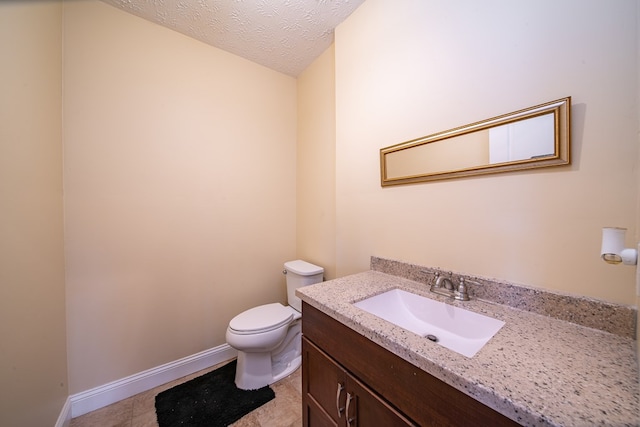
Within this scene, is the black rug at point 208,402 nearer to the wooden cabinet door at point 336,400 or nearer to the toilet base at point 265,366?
the toilet base at point 265,366

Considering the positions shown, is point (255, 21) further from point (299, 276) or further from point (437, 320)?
point (437, 320)

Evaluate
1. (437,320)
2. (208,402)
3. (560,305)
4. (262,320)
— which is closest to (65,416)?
(208,402)

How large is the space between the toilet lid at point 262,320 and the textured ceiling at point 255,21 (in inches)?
81.6

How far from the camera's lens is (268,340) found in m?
1.50

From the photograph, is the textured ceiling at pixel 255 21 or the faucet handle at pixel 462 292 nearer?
the faucet handle at pixel 462 292

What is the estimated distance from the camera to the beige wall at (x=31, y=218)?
2.85ft

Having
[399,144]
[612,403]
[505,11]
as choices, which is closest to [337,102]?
[399,144]

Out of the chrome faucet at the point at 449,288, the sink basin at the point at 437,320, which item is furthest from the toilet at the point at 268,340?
the chrome faucet at the point at 449,288

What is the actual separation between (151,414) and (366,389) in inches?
57.2

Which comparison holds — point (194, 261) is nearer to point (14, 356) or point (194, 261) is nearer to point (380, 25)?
point (14, 356)

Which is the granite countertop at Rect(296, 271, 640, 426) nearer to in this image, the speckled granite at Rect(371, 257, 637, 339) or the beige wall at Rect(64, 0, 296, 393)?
the speckled granite at Rect(371, 257, 637, 339)

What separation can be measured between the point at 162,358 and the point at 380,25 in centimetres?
264

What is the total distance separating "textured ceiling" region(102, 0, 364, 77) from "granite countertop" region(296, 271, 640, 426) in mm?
1817

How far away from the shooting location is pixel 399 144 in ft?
4.06
